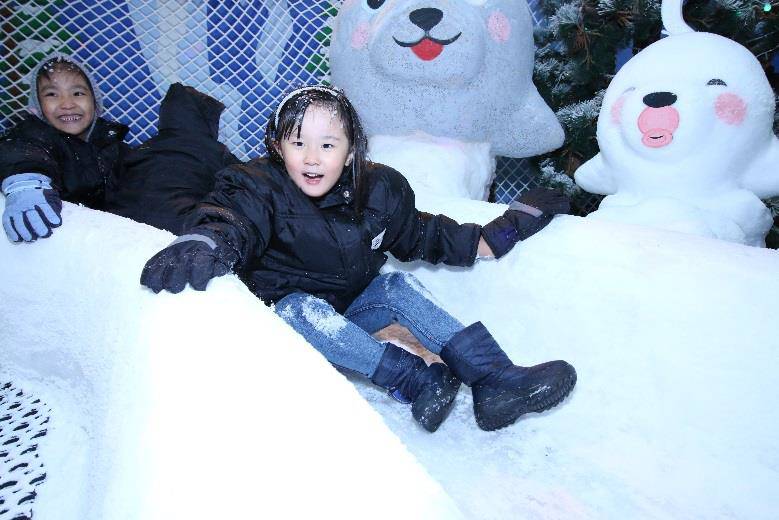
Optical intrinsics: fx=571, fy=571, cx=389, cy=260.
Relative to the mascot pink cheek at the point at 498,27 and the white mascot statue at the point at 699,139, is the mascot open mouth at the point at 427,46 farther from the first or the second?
the white mascot statue at the point at 699,139

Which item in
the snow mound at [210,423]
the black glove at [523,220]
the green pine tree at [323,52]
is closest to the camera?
the snow mound at [210,423]

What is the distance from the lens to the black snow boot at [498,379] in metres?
0.79

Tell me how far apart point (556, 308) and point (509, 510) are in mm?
365

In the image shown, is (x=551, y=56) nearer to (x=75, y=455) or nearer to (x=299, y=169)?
(x=299, y=169)

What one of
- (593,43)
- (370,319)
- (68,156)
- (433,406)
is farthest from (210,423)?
(593,43)

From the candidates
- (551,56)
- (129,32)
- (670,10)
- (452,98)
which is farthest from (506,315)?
(129,32)

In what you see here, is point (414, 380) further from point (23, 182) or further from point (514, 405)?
point (23, 182)

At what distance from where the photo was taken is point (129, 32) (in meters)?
1.78

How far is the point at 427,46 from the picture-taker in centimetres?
141

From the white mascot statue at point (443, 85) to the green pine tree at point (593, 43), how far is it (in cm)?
12

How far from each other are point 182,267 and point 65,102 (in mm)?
994

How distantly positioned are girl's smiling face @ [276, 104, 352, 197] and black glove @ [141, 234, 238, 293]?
29 cm

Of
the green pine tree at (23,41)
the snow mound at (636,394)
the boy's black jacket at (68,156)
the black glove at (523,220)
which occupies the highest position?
the green pine tree at (23,41)

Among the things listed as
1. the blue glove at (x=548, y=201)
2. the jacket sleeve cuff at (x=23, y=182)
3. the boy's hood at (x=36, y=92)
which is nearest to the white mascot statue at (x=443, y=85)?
the blue glove at (x=548, y=201)
